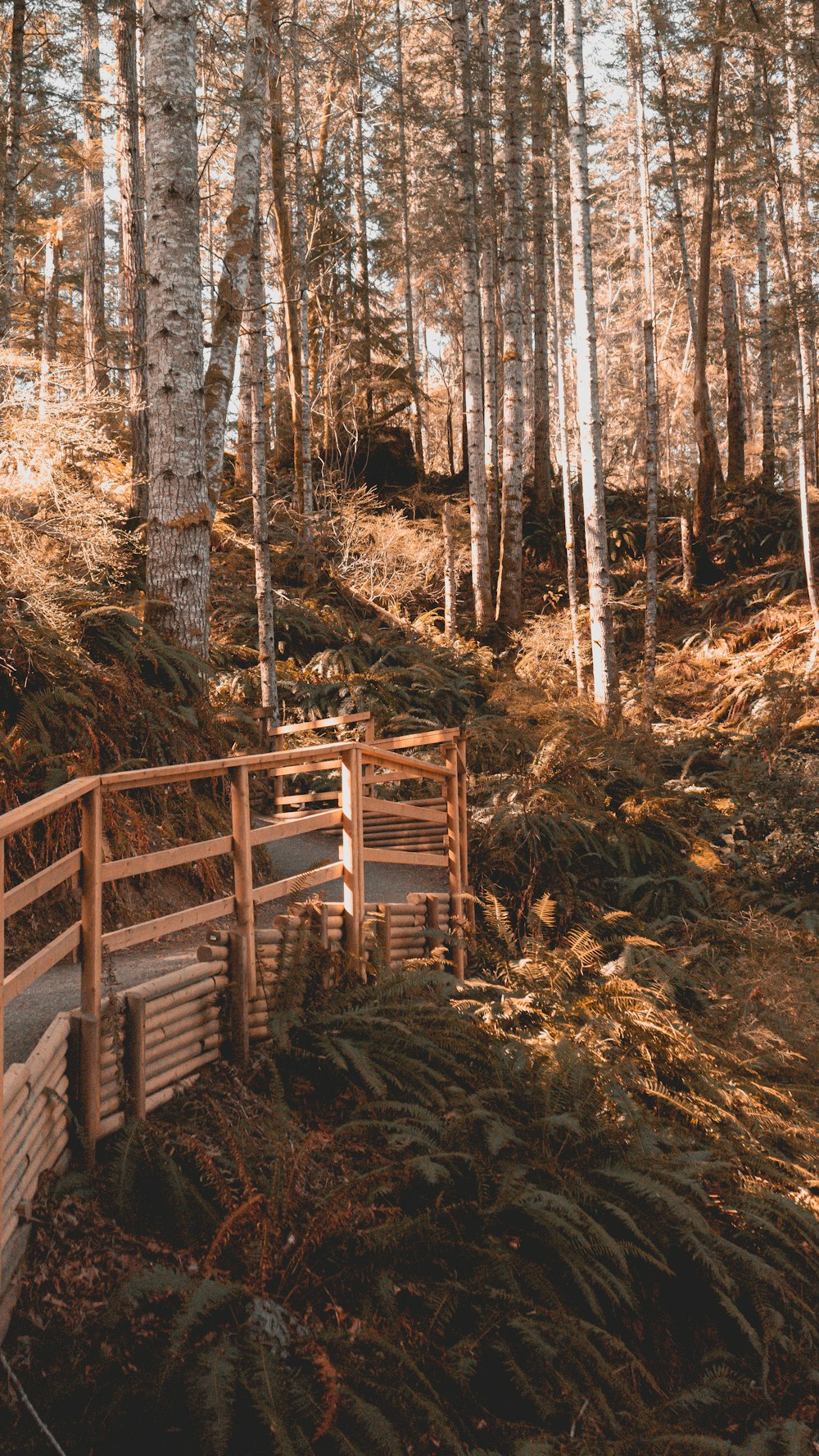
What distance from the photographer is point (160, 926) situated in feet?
14.0

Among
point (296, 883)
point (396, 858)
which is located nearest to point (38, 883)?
point (296, 883)

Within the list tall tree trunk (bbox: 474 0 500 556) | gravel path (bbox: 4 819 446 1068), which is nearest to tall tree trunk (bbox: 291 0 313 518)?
tall tree trunk (bbox: 474 0 500 556)

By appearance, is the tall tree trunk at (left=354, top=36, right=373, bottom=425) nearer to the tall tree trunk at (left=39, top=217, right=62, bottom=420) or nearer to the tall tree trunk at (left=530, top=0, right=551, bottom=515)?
the tall tree trunk at (left=530, top=0, right=551, bottom=515)

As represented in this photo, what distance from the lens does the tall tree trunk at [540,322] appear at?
55.8 ft

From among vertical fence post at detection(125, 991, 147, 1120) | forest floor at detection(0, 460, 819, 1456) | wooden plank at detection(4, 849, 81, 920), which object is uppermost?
wooden plank at detection(4, 849, 81, 920)

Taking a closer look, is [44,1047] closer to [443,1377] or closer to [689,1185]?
[443,1377]

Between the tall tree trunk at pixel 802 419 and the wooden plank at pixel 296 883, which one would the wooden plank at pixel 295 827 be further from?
the tall tree trunk at pixel 802 419

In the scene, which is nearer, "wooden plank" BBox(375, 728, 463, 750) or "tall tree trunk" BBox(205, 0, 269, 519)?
"wooden plank" BBox(375, 728, 463, 750)

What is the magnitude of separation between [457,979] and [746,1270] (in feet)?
7.19

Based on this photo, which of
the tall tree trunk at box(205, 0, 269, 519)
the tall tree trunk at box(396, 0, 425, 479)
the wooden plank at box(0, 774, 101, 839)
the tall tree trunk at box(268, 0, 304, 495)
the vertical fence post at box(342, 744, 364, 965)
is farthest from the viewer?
the tall tree trunk at box(396, 0, 425, 479)

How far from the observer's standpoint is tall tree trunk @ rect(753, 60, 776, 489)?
700 inches

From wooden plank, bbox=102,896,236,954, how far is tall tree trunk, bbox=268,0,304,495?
9.49 m

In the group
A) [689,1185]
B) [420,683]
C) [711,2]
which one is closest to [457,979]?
[689,1185]

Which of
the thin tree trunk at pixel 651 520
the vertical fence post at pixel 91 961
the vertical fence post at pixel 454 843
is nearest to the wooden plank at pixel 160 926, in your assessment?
the vertical fence post at pixel 91 961
